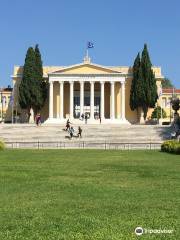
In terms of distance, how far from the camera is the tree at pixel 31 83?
68.4 metres

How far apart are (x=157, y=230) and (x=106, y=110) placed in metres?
67.4

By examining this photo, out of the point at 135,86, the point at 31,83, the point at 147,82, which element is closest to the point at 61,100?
the point at 31,83

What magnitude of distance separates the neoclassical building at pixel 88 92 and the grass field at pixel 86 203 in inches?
2122

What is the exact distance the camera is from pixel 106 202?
10312mm

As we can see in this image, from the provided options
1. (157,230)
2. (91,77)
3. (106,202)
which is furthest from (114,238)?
(91,77)

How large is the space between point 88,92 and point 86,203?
64.8 m

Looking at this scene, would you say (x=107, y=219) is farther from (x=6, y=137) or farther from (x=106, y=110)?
(x=106, y=110)

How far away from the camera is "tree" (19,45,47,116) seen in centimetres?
6844

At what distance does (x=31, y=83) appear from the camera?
225ft

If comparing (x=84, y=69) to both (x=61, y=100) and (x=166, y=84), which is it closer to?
(x=61, y=100)

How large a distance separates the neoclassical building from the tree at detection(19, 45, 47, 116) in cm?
228

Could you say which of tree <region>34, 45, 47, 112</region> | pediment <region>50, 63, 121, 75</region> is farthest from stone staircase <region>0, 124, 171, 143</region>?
pediment <region>50, 63, 121, 75</region>

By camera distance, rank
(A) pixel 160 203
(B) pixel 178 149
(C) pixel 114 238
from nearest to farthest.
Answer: (C) pixel 114 238 < (A) pixel 160 203 < (B) pixel 178 149

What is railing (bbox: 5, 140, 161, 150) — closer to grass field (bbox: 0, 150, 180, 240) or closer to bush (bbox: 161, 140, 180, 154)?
bush (bbox: 161, 140, 180, 154)
